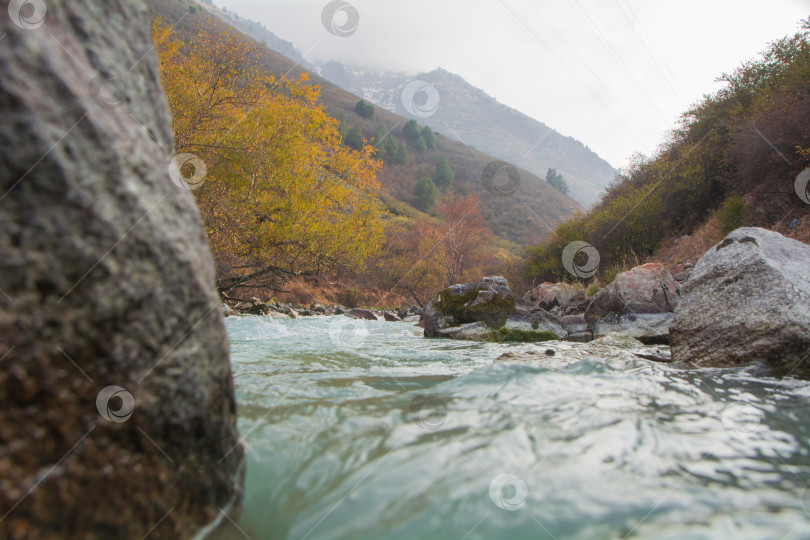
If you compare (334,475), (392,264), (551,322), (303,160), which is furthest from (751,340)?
(392,264)

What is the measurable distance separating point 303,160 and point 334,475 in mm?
10505

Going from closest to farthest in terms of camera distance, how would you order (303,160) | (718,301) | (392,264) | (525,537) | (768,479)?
1. (525,537)
2. (768,479)
3. (718,301)
4. (303,160)
5. (392,264)

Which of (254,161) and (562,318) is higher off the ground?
(562,318)

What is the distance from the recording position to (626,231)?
19.9 metres

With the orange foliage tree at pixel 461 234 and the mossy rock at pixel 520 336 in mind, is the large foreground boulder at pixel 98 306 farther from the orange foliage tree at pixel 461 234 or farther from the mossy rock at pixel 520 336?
the orange foliage tree at pixel 461 234

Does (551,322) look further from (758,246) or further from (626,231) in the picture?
(626,231)

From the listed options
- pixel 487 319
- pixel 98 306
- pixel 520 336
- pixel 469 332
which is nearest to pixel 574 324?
pixel 520 336

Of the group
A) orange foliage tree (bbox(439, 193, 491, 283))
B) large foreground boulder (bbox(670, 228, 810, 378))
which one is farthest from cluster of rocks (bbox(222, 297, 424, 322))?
large foreground boulder (bbox(670, 228, 810, 378))

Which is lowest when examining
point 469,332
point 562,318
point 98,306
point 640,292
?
point 469,332

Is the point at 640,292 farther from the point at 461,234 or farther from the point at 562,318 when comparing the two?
the point at 461,234

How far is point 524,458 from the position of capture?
7.26 feet

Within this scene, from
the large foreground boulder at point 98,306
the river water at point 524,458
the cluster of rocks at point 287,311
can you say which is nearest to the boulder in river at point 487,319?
the cluster of rocks at point 287,311

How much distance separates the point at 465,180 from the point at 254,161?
79.3 m

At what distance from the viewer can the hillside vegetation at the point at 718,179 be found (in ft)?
41.4
